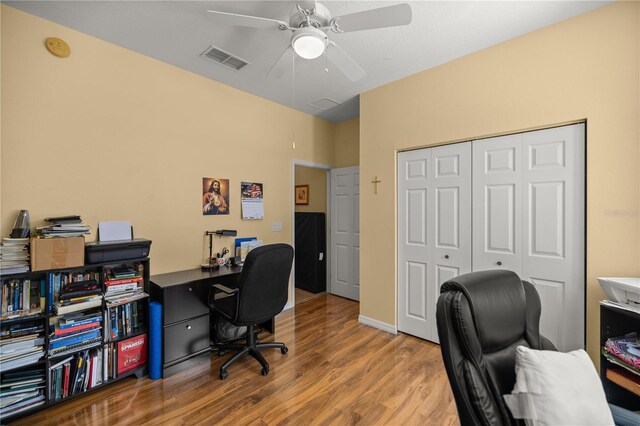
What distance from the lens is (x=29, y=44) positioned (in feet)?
6.96

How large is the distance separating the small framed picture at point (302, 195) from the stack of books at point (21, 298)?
3.60m

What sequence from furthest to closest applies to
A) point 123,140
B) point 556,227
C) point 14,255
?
point 123,140
point 556,227
point 14,255

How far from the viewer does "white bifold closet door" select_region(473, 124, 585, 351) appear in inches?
86.1

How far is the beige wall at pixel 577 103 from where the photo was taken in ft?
6.43

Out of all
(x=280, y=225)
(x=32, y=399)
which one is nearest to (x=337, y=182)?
(x=280, y=225)

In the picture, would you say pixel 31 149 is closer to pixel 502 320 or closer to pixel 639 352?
pixel 502 320

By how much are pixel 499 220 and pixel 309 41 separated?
2.18 metres

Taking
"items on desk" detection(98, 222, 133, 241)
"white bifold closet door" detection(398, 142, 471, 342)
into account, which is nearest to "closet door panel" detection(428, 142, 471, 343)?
"white bifold closet door" detection(398, 142, 471, 342)

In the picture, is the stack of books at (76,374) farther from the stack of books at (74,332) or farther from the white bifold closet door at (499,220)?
the white bifold closet door at (499,220)

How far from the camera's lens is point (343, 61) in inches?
80.4

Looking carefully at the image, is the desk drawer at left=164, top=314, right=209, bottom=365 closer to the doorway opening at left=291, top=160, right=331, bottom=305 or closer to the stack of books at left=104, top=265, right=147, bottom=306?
the stack of books at left=104, top=265, right=147, bottom=306

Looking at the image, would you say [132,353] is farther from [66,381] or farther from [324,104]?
[324,104]

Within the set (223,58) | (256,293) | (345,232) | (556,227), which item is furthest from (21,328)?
(556,227)

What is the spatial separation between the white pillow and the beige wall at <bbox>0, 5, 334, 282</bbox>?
2.93m
